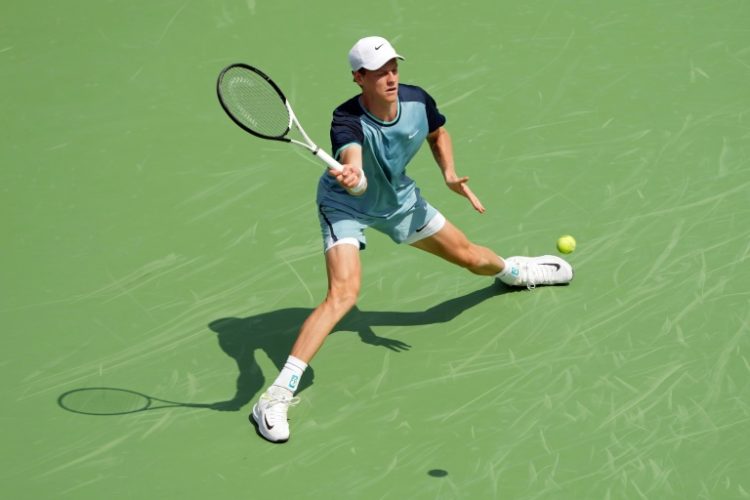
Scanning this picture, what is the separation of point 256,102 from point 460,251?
1.50 metres

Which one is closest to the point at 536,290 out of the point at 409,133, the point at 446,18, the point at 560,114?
the point at 409,133

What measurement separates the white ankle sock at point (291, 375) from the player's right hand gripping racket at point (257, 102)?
3.84 ft

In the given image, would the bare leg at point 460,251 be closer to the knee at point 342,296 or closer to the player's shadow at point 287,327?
the player's shadow at point 287,327

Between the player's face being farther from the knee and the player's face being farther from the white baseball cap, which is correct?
the knee

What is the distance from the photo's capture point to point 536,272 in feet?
25.3

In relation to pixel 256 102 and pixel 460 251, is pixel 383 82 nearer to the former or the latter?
pixel 256 102

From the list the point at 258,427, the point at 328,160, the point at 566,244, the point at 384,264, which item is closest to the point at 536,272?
the point at 566,244

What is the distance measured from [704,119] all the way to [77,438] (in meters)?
5.10

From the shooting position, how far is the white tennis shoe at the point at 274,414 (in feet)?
21.5

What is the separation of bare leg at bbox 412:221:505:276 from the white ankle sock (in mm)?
1123

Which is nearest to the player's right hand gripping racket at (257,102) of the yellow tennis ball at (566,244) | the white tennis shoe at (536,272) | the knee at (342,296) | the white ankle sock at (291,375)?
the knee at (342,296)

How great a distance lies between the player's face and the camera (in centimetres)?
664

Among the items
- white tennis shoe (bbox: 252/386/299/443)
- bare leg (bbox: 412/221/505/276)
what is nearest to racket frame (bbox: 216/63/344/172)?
bare leg (bbox: 412/221/505/276)

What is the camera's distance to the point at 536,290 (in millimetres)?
7742
